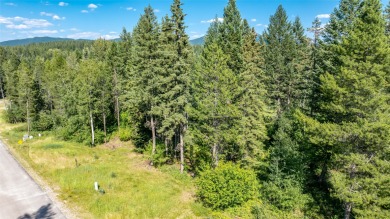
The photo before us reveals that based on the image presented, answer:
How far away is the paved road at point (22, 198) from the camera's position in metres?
17.4

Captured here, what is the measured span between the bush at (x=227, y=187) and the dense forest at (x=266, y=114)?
77mm

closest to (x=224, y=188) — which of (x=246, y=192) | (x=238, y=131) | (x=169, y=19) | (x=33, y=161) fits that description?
(x=246, y=192)

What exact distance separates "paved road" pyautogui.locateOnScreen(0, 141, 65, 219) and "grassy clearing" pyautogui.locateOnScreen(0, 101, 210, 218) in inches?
45.3

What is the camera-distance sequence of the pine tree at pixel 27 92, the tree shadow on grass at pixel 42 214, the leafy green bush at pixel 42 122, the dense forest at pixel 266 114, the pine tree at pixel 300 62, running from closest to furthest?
the dense forest at pixel 266 114 < the tree shadow on grass at pixel 42 214 < the pine tree at pixel 300 62 < the pine tree at pixel 27 92 < the leafy green bush at pixel 42 122

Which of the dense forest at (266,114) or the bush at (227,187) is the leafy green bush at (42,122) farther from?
the bush at (227,187)

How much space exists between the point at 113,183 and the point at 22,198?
6746 mm

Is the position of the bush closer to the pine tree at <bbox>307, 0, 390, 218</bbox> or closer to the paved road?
the pine tree at <bbox>307, 0, 390, 218</bbox>

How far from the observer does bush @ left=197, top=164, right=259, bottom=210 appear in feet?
60.1

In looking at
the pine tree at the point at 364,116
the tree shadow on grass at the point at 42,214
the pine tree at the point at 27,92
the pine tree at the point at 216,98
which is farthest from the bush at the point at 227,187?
the pine tree at the point at 27,92

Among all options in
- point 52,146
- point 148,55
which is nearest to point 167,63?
point 148,55

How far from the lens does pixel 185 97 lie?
23.2 meters

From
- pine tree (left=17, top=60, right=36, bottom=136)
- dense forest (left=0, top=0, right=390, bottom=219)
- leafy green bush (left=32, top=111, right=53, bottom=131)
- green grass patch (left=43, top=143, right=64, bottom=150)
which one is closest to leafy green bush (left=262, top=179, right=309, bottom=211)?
dense forest (left=0, top=0, right=390, bottom=219)

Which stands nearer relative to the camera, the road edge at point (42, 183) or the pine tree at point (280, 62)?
the road edge at point (42, 183)

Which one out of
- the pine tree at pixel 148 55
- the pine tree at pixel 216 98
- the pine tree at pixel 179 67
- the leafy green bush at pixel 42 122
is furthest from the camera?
the leafy green bush at pixel 42 122
